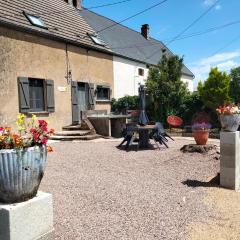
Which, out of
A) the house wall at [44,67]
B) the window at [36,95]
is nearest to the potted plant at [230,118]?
the house wall at [44,67]

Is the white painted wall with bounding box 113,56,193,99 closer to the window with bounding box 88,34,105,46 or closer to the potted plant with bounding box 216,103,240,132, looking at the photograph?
the window with bounding box 88,34,105,46

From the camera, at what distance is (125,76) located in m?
19.8

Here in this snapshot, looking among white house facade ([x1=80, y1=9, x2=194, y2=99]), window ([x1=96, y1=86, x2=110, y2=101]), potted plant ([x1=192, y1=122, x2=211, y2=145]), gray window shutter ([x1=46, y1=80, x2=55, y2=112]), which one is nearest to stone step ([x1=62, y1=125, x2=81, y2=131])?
gray window shutter ([x1=46, y1=80, x2=55, y2=112])

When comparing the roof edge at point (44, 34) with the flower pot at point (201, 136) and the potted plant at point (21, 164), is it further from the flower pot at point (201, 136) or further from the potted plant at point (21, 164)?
the potted plant at point (21, 164)

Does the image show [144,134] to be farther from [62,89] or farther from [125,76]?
[125,76]

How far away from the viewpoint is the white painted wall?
1897cm

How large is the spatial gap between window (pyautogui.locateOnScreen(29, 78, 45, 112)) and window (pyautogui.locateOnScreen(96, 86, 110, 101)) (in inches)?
163

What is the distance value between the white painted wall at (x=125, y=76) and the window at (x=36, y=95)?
5.98m

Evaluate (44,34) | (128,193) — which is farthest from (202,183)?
(44,34)

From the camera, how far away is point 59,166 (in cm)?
753

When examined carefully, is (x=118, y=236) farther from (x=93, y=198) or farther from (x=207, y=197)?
(x=207, y=197)

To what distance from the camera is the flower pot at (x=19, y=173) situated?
2.39m

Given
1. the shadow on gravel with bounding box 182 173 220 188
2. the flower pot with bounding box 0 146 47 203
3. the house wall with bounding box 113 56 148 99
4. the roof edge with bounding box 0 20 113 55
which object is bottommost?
the shadow on gravel with bounding box 182 173 220 188

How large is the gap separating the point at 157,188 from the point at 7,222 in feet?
11.4
